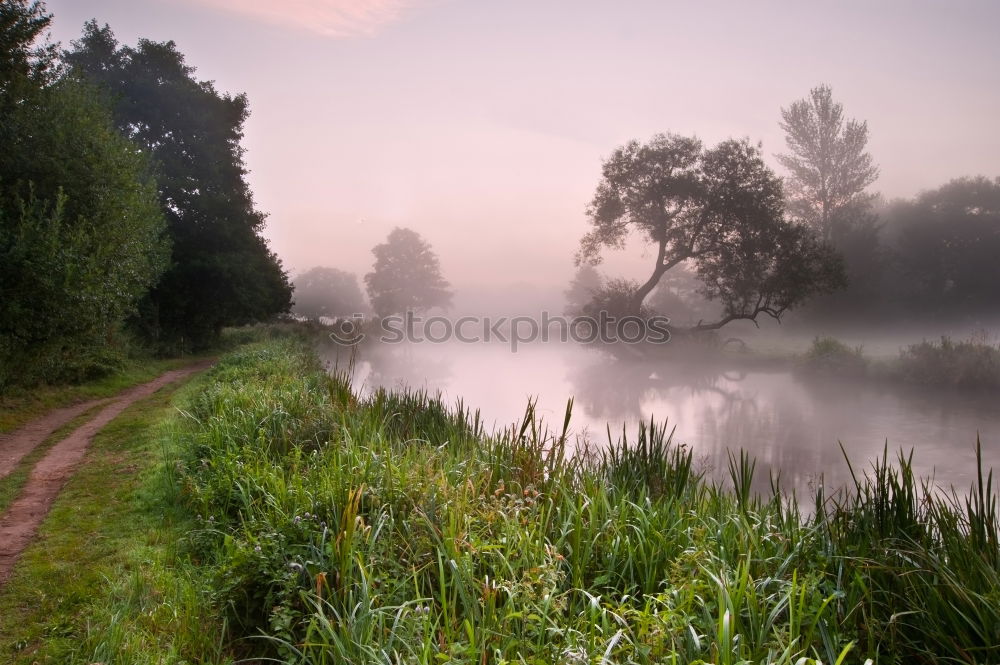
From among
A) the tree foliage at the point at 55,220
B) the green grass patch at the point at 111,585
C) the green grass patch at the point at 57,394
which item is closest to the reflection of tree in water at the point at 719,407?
the green grass patch at the point at 111,585

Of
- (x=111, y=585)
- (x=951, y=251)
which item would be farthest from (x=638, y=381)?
(x=111, y=585)

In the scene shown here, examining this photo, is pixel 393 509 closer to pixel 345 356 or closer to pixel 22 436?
pixel 22 436

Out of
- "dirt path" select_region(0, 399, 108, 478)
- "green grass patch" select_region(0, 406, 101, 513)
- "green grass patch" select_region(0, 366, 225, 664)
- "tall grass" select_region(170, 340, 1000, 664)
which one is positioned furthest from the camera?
"dirt path" select_region(0, 399, 108, 478)

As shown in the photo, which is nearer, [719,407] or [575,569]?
[575,569]

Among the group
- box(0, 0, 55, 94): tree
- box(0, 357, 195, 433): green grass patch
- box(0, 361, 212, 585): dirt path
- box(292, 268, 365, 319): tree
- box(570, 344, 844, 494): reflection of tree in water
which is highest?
box(0, 0, 55, 94): tree

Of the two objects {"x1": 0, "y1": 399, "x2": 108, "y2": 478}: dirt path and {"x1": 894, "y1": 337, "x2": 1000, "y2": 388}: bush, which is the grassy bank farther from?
{"x1": 0, "y1": 399, "x2": 108, "y2": 478}: dirt path

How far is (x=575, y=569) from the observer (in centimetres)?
351

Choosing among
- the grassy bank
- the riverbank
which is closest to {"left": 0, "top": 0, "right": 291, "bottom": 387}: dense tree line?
the riverbank

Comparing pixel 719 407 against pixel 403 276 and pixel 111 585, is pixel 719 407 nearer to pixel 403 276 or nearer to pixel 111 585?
pixel 111 585

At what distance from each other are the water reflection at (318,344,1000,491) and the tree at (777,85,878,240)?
1013 centimetres

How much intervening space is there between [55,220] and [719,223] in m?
25.7

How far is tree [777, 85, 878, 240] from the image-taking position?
30094mm

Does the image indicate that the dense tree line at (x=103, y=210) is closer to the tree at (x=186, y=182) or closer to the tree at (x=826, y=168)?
the tree at (x=186, y=182)

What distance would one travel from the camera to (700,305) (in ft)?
120
